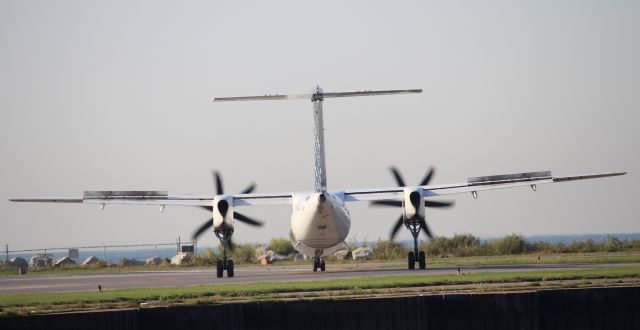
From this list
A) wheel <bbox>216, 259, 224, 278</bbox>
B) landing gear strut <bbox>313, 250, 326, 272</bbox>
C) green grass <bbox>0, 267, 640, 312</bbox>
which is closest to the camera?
green grass <bbox>0, 267, 640, 312</bbox>

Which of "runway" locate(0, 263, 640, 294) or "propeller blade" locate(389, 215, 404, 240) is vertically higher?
"propeller blade" locate(389, 215, 404, 240)

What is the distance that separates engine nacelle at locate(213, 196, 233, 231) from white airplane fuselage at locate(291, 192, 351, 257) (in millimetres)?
3184

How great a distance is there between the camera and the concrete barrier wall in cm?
2942

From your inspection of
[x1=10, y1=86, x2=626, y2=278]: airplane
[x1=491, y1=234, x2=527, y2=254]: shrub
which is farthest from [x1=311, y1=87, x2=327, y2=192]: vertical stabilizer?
A: [x1=491, y1=234, x2=527, y2=254]: shrub

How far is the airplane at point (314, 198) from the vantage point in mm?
48562

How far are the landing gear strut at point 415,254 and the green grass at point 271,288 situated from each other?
1153 centimetres

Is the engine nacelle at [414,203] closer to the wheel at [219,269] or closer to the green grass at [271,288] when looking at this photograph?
the wheel at [219,269]

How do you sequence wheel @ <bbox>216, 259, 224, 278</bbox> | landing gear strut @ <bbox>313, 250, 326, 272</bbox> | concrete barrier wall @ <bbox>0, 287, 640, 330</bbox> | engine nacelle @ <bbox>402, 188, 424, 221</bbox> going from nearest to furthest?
1. concrete barrier wall @ <bbox>0, 287, 640, 330</bbox>
2. wheel @ <bbox>216, 259, 224, 278</bbox>
3. engine nacelle @ <bbox>402, 188, 424, 221</bbox>
4. landing gear strut @ <bbox>313, 250, 326, 272</bbox>

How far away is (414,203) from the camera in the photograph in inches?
2016

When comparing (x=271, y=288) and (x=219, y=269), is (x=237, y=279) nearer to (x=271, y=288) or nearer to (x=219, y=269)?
(x=219, y=269)

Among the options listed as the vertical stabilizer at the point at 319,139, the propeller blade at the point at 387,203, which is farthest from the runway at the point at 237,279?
the vertical stabilizer at the point at 319,139

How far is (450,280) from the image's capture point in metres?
36.1

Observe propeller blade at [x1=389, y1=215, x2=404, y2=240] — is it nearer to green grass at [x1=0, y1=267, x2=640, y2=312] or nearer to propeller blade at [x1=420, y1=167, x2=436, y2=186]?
propeller blade at [x1=420, y1=167, x2=436, y2=186]

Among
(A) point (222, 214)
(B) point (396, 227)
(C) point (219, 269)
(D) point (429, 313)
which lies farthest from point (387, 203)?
(D) point (429, 313)
